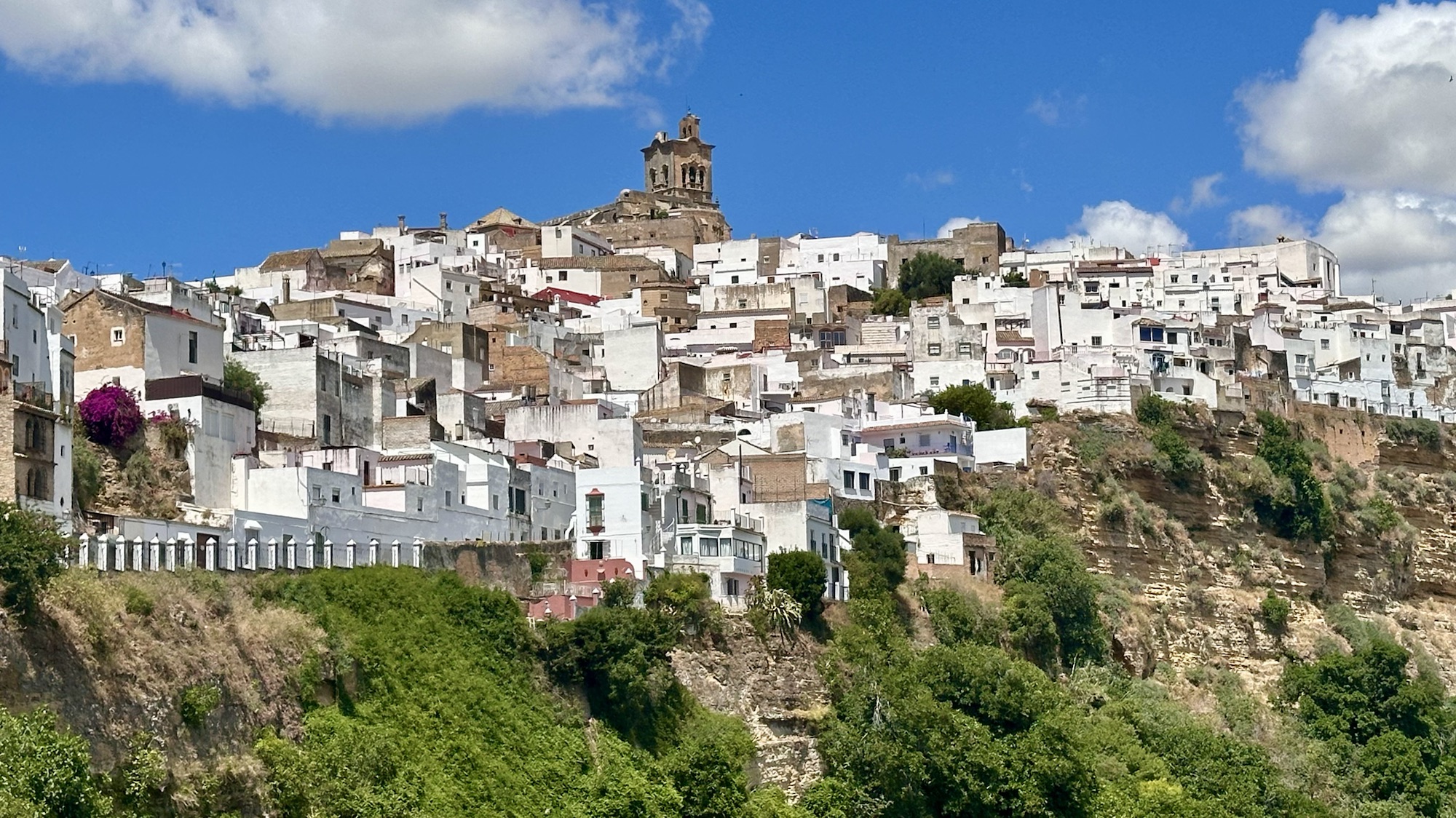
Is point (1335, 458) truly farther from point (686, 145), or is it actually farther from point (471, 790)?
point (686, 145)

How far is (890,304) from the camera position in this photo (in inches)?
3462

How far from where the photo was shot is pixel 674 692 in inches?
1897

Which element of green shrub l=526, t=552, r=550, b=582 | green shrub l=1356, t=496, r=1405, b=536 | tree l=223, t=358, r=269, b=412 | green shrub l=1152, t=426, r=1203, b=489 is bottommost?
green shrub l=526, t=552, r=550, b=582

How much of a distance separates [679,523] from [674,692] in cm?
632

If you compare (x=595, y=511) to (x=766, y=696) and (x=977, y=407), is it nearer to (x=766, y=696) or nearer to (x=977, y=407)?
(x=766, y=696)

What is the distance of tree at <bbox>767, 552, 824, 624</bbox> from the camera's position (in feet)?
172

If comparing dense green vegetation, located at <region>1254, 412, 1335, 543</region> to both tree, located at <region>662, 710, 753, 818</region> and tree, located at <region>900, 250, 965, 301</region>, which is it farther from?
tree, located at <region>662, 710, 753, 818</region>

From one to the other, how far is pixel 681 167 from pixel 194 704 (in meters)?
78.1

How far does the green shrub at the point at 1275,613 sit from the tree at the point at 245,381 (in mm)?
27826

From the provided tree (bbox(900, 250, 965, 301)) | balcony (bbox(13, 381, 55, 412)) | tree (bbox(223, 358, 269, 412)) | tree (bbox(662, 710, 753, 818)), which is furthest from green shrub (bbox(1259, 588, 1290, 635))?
balcony (bbox(13, 381, 55, 412))

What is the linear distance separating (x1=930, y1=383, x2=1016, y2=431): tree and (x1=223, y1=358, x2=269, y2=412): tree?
20526 millimetres

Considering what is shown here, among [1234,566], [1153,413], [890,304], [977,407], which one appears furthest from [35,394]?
[890,304]

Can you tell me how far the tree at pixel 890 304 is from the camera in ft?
284

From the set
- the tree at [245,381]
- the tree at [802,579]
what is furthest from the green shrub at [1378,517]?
the tree at [245,381]
